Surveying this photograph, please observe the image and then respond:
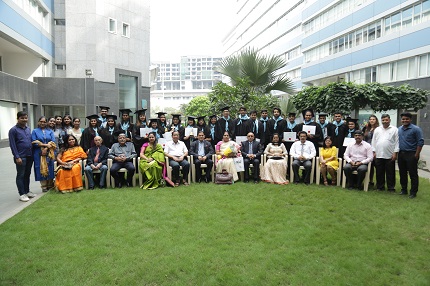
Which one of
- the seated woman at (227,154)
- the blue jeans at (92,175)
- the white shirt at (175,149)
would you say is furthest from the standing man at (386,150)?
the blue jeans at (92,175)

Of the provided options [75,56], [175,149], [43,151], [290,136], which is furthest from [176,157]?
[75,56]

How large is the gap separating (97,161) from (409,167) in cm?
731

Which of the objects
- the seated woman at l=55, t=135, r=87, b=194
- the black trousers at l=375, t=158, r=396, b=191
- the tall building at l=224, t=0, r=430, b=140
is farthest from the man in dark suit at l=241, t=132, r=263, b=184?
the tall building at l=224, t=0, r=430, b=140

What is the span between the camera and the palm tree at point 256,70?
39.1ft

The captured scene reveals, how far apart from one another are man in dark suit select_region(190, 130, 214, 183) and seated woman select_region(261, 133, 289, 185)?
1.48m

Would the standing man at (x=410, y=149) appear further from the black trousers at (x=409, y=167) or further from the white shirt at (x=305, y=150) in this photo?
the white shirt at (x=305, y=150)

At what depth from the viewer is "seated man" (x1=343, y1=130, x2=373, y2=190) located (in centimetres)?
772

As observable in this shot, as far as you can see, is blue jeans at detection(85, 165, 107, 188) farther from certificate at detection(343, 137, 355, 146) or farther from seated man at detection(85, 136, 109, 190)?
certificate at detection(343, 137, 355, 146)

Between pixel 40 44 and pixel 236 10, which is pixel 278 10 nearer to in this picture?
pixel 236 10

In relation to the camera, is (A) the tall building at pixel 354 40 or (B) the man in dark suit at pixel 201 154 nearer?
(B) the man in dark suit at pixel 201 154

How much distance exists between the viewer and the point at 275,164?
8484 millimetres

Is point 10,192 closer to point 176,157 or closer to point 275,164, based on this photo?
point 176,157

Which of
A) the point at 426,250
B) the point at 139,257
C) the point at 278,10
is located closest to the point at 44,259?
the point at 139,257

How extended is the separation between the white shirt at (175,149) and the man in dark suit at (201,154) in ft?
0.88
